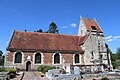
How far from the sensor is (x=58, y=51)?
32.2 metres

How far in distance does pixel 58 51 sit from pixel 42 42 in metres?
4.35

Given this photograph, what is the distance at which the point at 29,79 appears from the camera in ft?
60.9

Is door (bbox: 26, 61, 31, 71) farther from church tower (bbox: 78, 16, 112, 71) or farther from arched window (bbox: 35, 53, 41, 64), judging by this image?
church tower (bbox: 78, 16, 112, 71)

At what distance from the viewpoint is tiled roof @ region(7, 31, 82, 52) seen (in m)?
30.7

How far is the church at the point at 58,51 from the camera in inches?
1172

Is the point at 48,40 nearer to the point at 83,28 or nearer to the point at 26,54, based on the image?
the point at 26,54

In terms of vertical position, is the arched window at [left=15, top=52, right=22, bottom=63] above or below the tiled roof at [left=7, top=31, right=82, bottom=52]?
below

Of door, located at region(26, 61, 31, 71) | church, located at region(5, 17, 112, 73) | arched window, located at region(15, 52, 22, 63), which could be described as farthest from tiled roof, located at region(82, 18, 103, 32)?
arched window, located at region(15, 52, 22, 63)

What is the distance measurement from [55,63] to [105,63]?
12208 millimetres

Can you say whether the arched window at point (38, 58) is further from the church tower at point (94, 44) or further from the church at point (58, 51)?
the church tower at point (94, 44)

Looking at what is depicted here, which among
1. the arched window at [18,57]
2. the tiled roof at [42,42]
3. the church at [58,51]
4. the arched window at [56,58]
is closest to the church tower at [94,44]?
the church at [58,51]

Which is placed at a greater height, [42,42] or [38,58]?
[42,42]

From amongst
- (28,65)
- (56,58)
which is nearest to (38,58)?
(28,65)

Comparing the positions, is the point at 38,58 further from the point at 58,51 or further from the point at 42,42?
the point at 58,51
